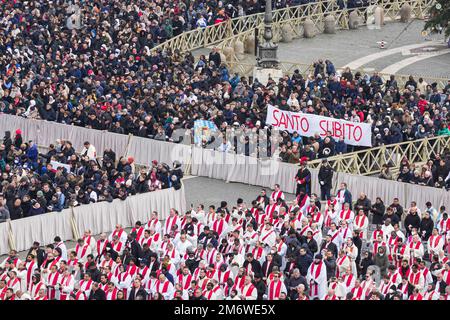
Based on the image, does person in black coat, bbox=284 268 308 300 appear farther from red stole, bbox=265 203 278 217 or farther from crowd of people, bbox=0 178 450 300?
red stole, bbox=265 203 278 217

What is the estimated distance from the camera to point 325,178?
1538 inches

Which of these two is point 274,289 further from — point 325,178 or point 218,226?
point 325,178

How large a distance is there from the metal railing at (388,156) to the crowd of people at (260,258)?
398cm

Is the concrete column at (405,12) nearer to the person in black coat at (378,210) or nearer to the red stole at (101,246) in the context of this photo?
the person in black coat at (378,210)

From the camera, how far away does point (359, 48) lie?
5831cm

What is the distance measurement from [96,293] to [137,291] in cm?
83

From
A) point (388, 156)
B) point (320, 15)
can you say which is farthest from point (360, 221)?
point (320, 15)

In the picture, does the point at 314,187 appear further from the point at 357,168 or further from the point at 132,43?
the point at 132,43

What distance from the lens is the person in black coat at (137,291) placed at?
1194 inches

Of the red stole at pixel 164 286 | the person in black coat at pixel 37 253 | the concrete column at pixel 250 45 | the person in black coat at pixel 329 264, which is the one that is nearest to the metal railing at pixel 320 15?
the concrete column at pixel 250 45

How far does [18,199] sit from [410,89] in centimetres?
1479

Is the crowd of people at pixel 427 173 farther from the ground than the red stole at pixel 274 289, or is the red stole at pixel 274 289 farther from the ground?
the crowd of people at pixel 427 173

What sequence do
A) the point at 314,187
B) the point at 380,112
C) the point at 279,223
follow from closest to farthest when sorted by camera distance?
the point at 279,223 < the point at 314,187 < the point at 380,112
